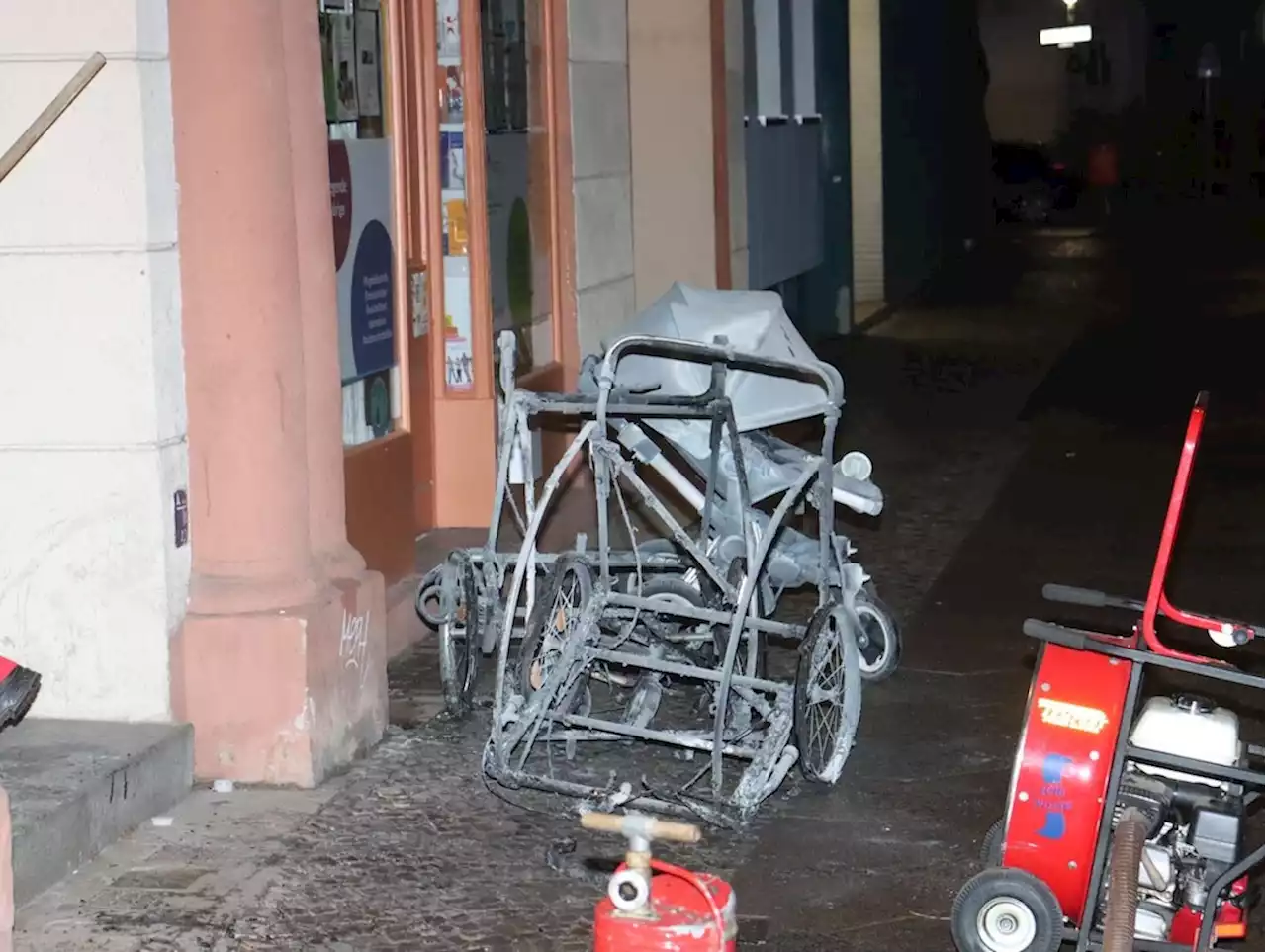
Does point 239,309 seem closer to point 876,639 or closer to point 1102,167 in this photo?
point 876,639

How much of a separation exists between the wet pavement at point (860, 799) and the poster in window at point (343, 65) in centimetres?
211

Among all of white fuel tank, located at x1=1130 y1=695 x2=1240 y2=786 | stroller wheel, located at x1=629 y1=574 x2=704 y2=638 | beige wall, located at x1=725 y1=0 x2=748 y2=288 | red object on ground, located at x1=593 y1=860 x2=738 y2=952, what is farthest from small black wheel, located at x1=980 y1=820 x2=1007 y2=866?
beige wall, located at x1=725 y1=0 x2=748 y2=288

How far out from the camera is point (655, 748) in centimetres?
681

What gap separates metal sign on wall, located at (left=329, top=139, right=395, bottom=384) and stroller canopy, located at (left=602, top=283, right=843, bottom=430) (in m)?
1.14

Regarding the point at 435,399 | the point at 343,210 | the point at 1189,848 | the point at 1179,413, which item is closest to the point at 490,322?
the point at 435,399

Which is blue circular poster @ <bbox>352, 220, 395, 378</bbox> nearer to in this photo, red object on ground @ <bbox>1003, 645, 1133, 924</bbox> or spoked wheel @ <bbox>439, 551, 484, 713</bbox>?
spoked wheel @ <bbox>439, 551, 484, 713</bbox>

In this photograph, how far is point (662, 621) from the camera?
22.8 feet

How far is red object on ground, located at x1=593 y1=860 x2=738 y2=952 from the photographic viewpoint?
354 centimetres

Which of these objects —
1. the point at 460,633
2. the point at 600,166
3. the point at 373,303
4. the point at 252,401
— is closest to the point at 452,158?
the point at 373,303

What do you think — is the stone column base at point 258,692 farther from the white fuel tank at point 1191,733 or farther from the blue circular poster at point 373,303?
the white fuel tank at point 1191,733

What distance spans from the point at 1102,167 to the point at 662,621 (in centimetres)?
4583

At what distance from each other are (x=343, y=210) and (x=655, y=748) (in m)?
2.35

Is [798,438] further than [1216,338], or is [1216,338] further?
[1216,338]

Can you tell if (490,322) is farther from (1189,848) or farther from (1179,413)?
(1179,413)
